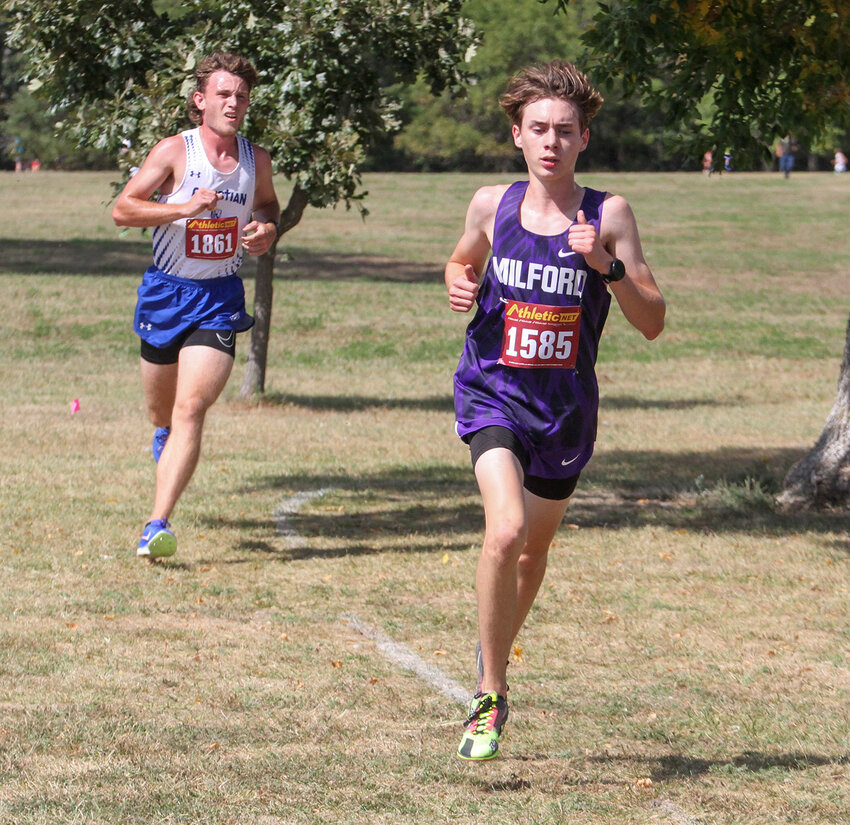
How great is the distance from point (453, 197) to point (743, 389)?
33427 mm

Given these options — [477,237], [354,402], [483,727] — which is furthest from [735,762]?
[354,402]

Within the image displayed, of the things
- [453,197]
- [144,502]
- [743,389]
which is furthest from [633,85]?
[453,197]

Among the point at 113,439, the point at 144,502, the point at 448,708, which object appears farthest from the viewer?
the point at 113,439

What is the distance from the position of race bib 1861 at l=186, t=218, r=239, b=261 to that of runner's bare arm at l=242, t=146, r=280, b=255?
0.09 metres

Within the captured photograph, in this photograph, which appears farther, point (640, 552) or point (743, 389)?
point (743, 389)

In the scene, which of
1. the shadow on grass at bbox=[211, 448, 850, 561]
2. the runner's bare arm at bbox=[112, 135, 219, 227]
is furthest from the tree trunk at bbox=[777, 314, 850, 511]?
the runner's bare arm at bbox=[112, 135, 219, 227]

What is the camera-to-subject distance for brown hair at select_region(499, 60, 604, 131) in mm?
4656

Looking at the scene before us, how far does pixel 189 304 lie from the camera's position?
24.7ft

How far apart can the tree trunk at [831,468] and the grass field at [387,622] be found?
0.84 ft

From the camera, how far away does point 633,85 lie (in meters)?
9.56

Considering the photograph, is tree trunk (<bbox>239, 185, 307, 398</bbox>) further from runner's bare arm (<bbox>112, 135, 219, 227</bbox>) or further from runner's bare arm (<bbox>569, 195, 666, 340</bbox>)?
runner's bare arm (<bbox>569, 195, 666, 340</bbox>)

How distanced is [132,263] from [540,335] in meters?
25.3

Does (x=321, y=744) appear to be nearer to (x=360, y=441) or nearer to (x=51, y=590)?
(x=51, y=590)

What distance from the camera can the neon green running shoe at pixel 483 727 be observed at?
4496mm
